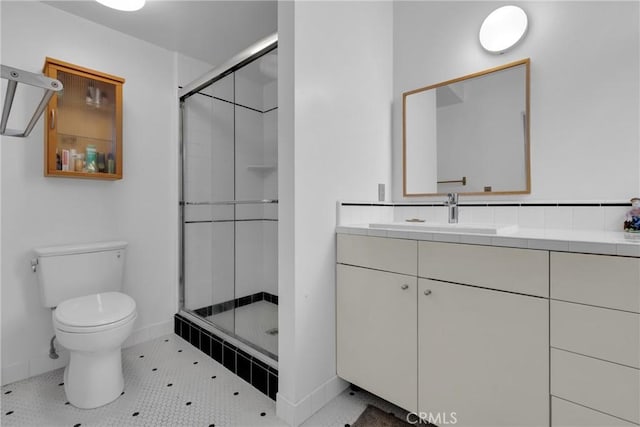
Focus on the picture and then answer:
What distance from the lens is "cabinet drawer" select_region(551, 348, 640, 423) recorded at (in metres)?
0.86

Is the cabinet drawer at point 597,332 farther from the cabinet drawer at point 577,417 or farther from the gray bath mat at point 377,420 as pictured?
the gray bath mat at point 377,420

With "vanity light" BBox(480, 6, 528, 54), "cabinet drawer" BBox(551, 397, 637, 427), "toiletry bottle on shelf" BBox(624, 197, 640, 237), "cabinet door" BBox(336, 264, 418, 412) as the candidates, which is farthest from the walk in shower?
"toiletry bottle on shelf" BBox(624, 197, 640, 237)

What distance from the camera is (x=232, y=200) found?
2107mm

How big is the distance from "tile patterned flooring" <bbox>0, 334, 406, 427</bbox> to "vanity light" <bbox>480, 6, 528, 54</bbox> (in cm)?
192

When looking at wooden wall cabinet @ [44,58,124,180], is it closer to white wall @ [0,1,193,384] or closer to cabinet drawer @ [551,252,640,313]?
white wall @ [0,1,193,384]

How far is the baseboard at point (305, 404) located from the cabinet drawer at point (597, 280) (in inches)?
43.0

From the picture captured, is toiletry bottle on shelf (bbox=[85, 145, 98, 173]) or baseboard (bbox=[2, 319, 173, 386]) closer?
baseboard (bbox=[2, 319, 173, 386])

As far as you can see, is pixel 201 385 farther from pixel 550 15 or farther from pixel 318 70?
pixel 550 15

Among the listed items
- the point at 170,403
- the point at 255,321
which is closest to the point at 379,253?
the point at 255,321

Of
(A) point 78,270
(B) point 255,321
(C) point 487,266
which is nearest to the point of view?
(C) point 487,266

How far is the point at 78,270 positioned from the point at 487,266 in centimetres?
218

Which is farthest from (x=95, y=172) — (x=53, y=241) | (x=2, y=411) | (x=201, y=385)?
(x=201, y=385)

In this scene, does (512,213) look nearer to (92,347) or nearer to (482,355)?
(482,355)

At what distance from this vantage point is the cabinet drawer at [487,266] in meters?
1.00
